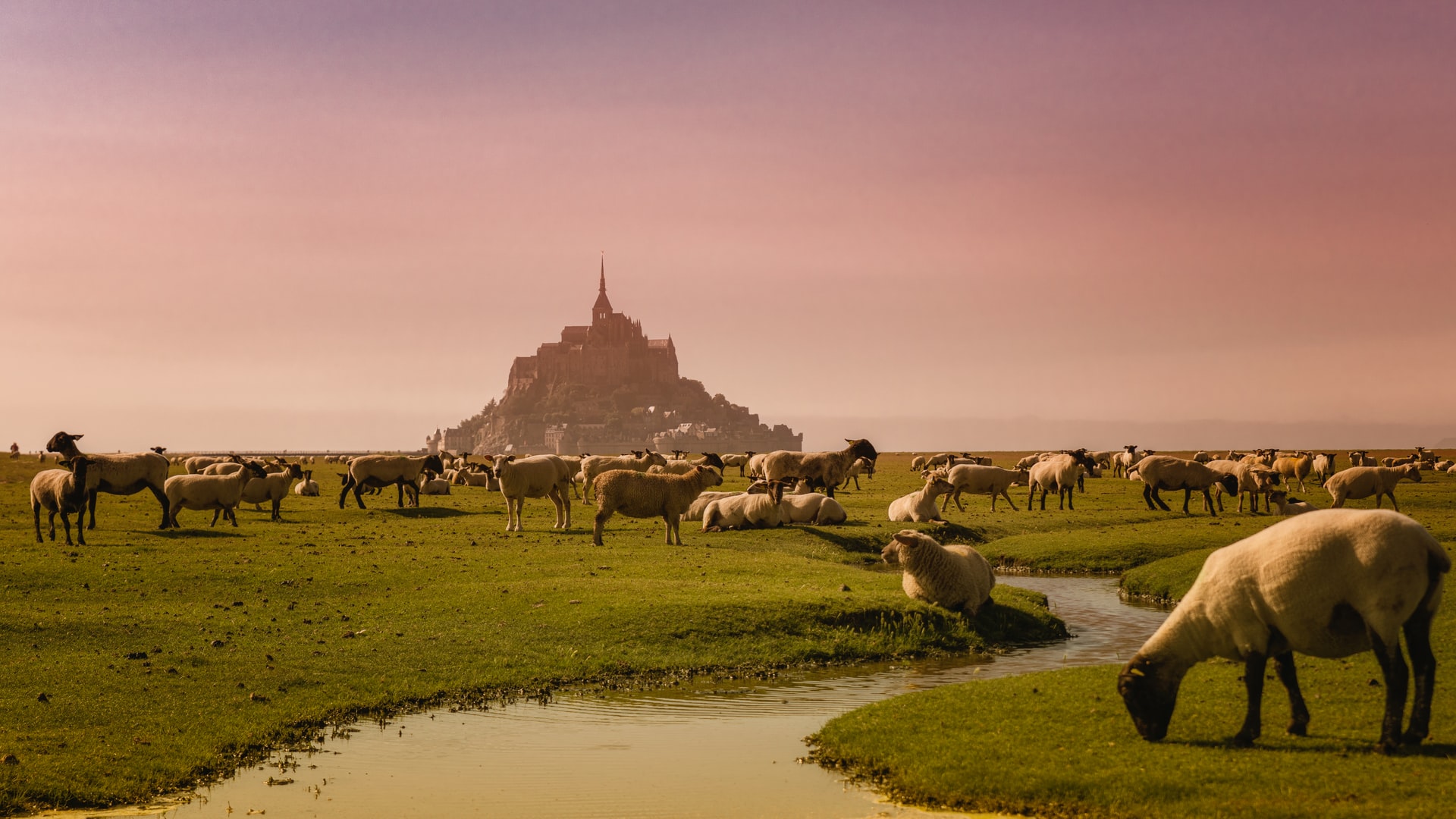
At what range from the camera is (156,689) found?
1570 centimetres

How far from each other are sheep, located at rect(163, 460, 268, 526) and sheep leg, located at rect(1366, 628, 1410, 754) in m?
37.0

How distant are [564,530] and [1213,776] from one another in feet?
92.1

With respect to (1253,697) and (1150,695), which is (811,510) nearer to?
(1150,695)

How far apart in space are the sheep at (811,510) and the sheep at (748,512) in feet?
0.93

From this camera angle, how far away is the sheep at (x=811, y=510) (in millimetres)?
38031

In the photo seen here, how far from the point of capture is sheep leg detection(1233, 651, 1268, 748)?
1124 cm

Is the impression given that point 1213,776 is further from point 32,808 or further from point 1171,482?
point 1171,482

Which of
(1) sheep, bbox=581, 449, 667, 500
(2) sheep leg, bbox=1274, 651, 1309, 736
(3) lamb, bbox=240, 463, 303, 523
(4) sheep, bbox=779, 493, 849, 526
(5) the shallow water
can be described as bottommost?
(5) the shallow water

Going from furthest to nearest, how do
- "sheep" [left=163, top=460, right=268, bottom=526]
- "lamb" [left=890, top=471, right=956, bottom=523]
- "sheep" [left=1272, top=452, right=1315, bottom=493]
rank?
1. "sheep" [left=1272, top=452, right=1315, bottom=493]
2. "lamb" [left=890, top=471, right=956, bottom=523]
3. "sheep" [left=163, top=460, right=268, bottom=526]

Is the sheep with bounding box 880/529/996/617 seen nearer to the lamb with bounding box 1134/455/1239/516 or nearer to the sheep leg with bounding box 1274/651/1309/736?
the sheep leg with bounding box 1274/651/1309/736

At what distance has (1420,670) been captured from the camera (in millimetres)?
10711

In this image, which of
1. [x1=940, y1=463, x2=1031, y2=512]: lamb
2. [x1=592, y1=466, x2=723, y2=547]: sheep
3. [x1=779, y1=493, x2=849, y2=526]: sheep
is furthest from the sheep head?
[x1=940, y1=463, x2=1031, y2=512]: lamb

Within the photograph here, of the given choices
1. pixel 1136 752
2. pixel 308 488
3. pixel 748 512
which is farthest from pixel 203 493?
pixel 1136 752

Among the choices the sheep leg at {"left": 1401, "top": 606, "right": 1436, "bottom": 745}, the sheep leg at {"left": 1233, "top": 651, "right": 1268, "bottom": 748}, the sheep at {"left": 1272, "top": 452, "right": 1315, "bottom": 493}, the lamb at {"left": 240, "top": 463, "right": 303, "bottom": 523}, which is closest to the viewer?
the sheep leg at {"left": 1401, "top": 606, "right": 1436, "bottom": 745}
